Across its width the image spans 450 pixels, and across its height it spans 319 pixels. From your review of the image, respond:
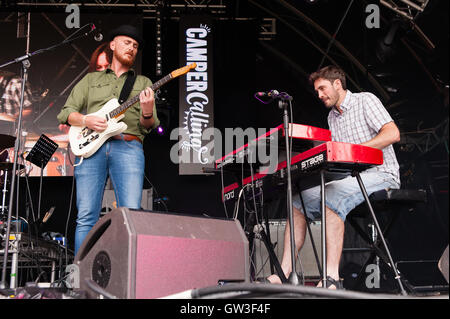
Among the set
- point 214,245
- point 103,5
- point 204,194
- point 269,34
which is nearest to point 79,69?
point 103,5

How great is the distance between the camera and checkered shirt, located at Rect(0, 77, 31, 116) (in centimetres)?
595

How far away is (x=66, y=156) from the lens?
590cm

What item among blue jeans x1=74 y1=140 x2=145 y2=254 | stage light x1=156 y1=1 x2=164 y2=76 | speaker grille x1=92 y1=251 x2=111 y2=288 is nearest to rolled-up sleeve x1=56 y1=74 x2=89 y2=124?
blue jeans x1=74 y1=140 x2=145 y2=254

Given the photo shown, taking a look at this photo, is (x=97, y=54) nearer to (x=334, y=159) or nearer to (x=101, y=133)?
(x=101, y=133)

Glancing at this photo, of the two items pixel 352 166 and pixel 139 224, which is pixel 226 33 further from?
pixel 139 224

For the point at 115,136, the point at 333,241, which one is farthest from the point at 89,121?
the point at 333,241

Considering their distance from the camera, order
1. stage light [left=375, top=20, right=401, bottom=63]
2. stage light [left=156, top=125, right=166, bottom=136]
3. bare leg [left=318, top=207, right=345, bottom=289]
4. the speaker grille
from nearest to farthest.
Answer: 1. the speaker grille
2. bare leg [left=318, top=207, right=345, bottom=289]
3. stage light [left=375, top=20, right=401, bottom=63]
4. stage light [left=156, top=125, right=166, bottom=136]

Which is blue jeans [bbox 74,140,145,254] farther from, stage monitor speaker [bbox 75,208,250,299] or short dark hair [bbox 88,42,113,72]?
short dark hair [bbox 88,42,113,72]

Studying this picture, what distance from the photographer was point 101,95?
303cm

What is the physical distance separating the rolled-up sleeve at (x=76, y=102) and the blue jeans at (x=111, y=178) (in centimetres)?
38

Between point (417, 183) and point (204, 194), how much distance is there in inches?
124

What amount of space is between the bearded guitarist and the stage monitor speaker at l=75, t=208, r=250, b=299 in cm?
71

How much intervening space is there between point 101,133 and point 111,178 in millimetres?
290

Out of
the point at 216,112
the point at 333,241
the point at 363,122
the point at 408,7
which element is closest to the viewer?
the point at 333,241
